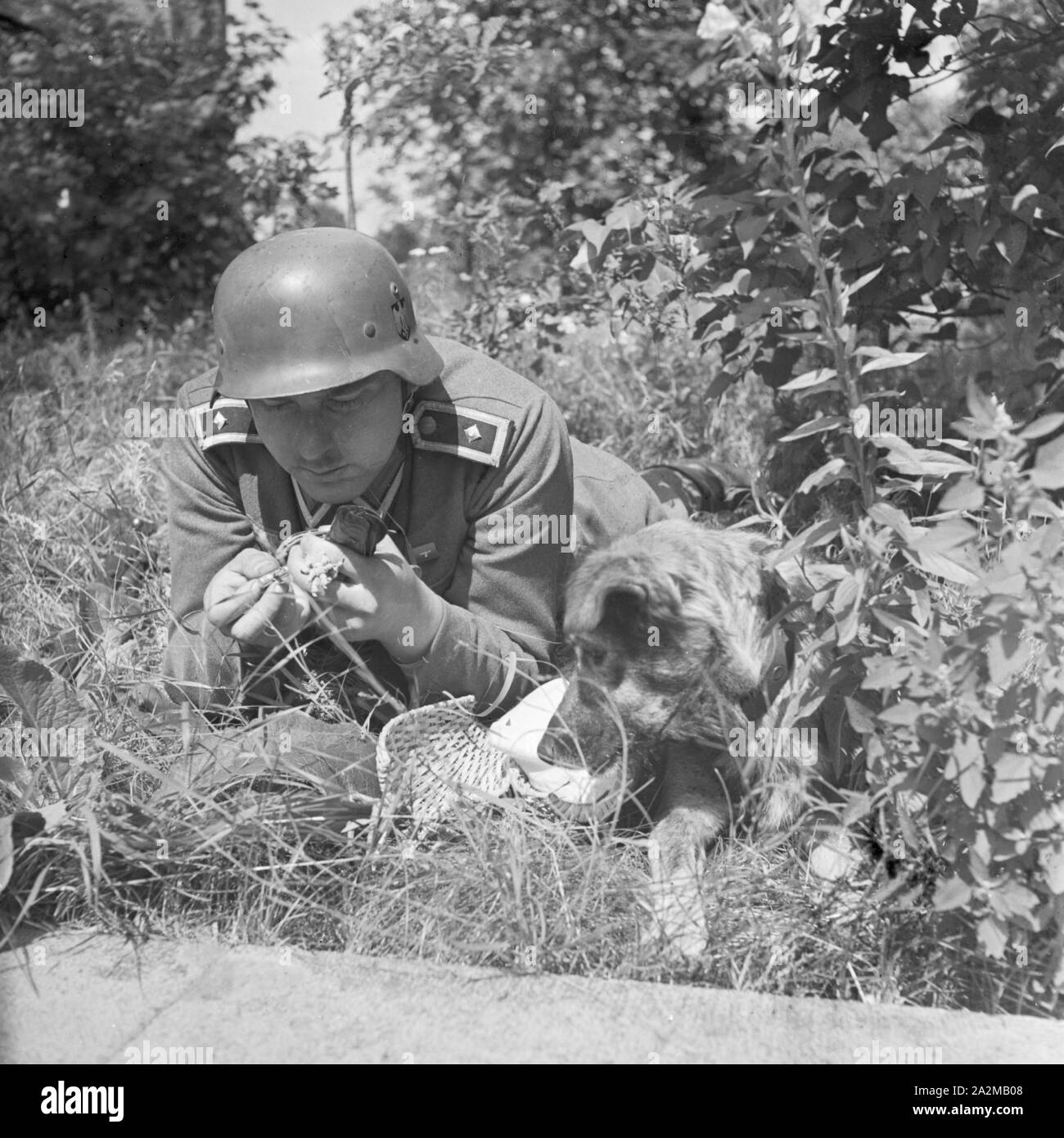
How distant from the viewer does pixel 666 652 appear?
3.37 metres

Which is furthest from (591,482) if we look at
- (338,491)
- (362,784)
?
(362,784)

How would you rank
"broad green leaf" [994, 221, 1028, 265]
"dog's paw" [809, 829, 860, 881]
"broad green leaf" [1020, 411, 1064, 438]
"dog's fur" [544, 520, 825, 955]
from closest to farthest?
1. "broad green leaf" [1020, 411, 1064, 438]
2. "dog's paw" [809, 829, 860, 881]
3. "dog's fur" [544, 520, 825, 955]
4. "broad green leaf" [994, 221, 1028, 265]

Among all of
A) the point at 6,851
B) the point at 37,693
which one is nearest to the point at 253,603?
the point at 37,693

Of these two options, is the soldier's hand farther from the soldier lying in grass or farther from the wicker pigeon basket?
the wicker pigeon basket

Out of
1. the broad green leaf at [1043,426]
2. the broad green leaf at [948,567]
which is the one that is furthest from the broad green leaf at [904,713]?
the broad green leaf at [1043,426]

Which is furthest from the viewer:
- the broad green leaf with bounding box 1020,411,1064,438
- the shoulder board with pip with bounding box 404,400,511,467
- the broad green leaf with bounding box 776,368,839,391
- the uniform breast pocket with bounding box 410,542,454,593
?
the uniform breast pocket with bounding box 410,542,454,593

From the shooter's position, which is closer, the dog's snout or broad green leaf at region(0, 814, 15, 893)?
broad green leaf at region(0, 814, 15, 893)

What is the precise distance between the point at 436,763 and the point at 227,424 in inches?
43.4

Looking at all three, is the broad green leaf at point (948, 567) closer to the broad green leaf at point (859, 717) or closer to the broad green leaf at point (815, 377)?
the broad green leaf at point (859, 717)

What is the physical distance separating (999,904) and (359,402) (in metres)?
1.86

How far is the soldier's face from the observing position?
3.23m

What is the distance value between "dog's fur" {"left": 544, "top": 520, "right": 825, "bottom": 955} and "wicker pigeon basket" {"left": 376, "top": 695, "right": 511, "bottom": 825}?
7.7 inches

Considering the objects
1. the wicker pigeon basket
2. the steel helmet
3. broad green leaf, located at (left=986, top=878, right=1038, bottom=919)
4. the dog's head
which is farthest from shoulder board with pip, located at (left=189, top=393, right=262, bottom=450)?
broad green leaf, located at (left=986, top=878, right=1038, bottom=919)

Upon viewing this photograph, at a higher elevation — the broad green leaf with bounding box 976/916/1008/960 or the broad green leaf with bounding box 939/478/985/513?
the broad green leaf with bounding box 939/478/985/513
